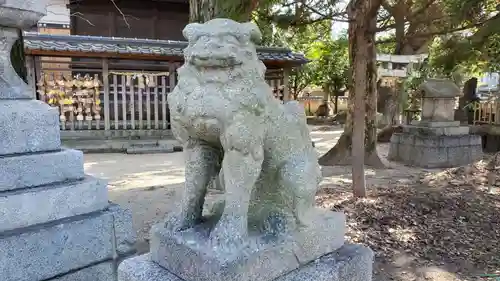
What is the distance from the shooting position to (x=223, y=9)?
15.1 feet

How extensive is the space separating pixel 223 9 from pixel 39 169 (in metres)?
2.89

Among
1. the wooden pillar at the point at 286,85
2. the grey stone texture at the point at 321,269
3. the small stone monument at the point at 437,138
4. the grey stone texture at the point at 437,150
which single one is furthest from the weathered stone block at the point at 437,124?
the grey stone texture at the point at 321,269

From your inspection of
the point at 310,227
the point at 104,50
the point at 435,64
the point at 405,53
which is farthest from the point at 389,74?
the point at 310,227

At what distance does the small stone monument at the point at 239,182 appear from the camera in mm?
1478

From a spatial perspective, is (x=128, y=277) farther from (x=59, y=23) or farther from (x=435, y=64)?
(x=59, y=23)

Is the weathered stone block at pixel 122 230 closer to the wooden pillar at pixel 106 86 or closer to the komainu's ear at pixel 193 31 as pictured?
the komainu's ear at pixel 193 31

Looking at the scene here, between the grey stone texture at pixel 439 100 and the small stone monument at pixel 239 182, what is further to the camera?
the grey stone texture at pixel 439 100

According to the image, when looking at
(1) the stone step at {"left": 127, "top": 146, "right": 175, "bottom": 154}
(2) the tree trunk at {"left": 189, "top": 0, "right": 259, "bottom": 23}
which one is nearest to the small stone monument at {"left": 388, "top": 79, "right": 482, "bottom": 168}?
(2) the tree trunk at {"left": 189, "top": 0, "right": 259, "bottom": 23}

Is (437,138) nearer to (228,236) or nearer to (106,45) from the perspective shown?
(228,236)

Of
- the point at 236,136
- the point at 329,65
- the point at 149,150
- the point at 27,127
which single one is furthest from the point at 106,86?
the point at 329,65

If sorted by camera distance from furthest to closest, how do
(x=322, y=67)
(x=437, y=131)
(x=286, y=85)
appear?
(x=322, y=67) < (x=286, y=85) < (x=437, y=131)

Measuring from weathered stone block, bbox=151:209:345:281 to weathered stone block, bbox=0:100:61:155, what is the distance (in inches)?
49.8

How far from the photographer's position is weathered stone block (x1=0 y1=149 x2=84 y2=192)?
2379 millimetres

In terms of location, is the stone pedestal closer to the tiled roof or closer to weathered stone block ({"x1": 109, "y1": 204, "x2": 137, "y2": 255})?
weathered stone block ({"x1": 109, "y1": 204, "x2": 137, "y2": 255})
